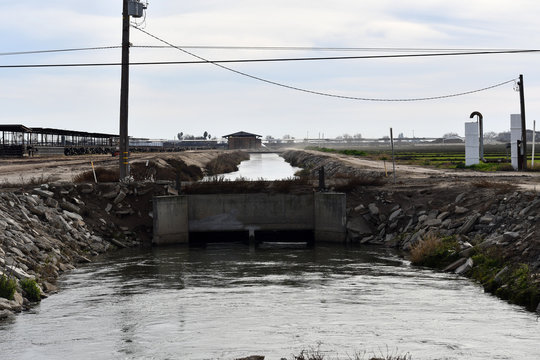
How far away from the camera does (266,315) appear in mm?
16797

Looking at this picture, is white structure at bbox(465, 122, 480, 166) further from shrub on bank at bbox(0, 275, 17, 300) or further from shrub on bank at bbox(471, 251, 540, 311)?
shrub on bank at bbox(0, 275, 17, 300)

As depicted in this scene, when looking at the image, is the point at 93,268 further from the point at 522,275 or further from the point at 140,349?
the point at 522,275

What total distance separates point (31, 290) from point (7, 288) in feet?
3.41

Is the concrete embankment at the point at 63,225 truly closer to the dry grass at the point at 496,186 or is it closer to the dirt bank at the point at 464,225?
the dirt bank at the point at 464,225

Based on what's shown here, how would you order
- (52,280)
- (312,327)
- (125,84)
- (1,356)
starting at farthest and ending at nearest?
(125,84) < (52,280) < (312,327) < (1,356)

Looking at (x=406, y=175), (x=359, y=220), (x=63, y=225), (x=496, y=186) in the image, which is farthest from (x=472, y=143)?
(x=63, y=225)

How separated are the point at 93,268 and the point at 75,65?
13.9m

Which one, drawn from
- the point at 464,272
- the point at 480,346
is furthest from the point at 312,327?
the point at 464,272

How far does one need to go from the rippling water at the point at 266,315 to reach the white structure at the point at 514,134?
24.6m

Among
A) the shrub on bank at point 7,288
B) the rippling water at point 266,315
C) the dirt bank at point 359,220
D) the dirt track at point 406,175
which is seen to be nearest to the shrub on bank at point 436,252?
the dirt bank at point 359,220

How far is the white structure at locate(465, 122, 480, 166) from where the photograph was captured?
166 feet

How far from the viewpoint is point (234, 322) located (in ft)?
52.7

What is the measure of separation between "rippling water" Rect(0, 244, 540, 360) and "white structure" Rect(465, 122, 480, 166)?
28.7 meters

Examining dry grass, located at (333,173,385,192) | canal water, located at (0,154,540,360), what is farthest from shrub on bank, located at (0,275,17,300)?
dry grass, located at (333,173,385,192)
